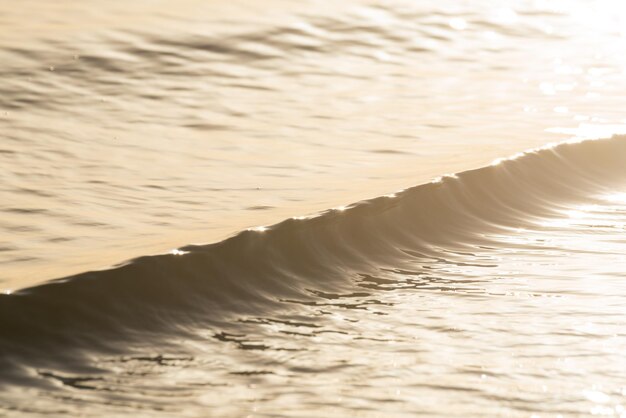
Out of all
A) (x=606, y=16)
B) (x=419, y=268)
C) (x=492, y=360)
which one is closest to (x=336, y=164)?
(x=419, y=268)

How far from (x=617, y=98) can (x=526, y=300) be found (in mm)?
2944

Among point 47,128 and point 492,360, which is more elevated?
point 47,128

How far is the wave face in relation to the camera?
96.3 inches

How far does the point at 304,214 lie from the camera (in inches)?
141

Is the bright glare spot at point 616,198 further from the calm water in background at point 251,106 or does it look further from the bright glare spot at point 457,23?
the bright glare spot at point 457,23

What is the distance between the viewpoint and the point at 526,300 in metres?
3.07

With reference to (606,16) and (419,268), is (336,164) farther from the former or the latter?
(606,16)

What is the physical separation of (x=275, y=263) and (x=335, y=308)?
0.30m

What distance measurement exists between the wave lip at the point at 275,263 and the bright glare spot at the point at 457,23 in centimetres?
254

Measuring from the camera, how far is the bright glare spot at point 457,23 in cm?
700

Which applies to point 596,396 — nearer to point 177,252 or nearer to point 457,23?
point 177,252

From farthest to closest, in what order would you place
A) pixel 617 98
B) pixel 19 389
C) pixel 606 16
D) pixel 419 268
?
pixel 606 16, pixel 617 98, pixel 419 268, pixel 19 389

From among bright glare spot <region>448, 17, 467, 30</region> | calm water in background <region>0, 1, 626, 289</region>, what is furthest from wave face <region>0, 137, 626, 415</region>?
bright glare spot <region>448, 17, 467, 30</region>

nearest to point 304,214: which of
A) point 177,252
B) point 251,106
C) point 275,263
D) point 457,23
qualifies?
point 275,263
